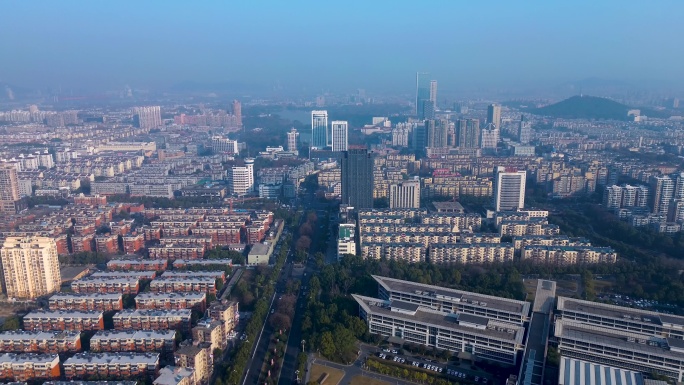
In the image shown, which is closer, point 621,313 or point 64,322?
point 621,313

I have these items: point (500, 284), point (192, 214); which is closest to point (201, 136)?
point (192, 214)

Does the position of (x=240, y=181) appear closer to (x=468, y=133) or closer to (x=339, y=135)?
(x=339, y=135)

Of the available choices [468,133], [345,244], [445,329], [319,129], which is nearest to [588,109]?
[468,133]

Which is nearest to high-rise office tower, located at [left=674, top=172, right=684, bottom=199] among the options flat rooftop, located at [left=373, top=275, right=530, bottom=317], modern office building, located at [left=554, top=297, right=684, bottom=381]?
modern office building, located at [left=554, top=297, right=684, bottom=381]

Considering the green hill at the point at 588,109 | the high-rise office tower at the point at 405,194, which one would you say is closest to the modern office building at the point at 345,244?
the high-rise office tower at the point at 405,194

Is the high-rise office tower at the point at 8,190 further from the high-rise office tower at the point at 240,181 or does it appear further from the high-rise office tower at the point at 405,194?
the high-rise office tower at the point at 405,194

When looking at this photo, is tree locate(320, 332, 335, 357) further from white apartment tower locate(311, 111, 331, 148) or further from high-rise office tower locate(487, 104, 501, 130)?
high-rise office tower locate(487, 104, 501, 130)
